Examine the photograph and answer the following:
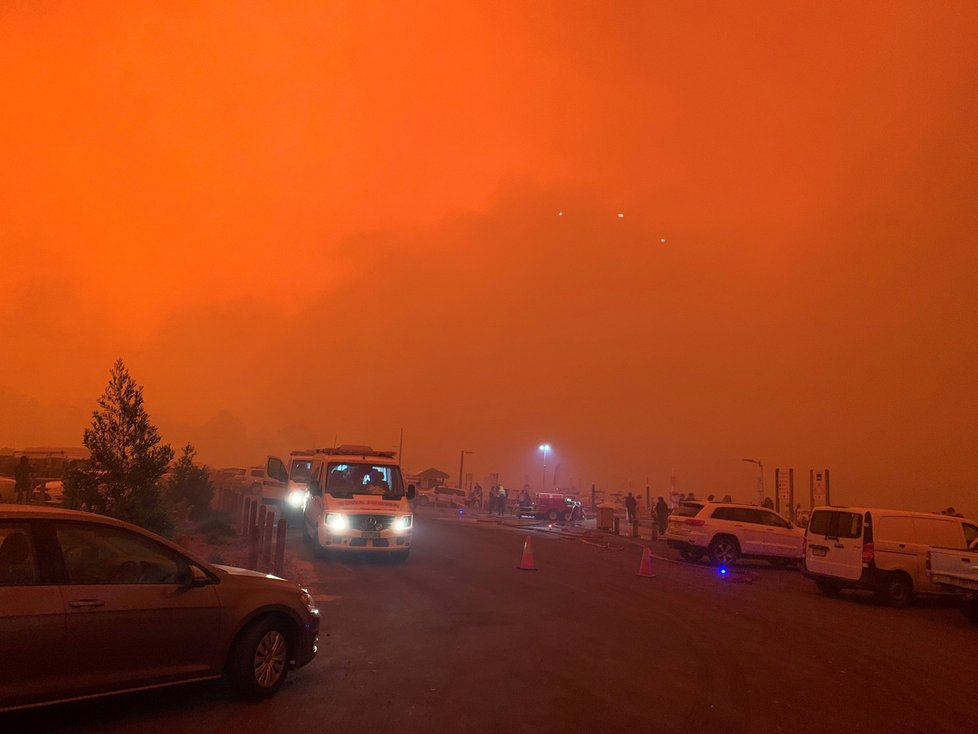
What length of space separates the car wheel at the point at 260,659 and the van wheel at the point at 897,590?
40.8 ft

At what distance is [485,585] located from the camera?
44.4 feet

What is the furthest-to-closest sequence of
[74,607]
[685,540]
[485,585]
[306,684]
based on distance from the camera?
[685,540] < [485,585] < [306,684] < [74,607]

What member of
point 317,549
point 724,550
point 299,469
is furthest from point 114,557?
point 299,469

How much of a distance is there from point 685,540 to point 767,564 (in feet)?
13.2

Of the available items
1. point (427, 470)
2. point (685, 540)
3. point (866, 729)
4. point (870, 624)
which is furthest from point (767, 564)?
point (427, 470)

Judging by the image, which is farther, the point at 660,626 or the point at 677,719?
the point at 660,626

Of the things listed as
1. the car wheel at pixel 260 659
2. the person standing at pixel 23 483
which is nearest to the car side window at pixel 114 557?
the car wheel at pixel 260 659

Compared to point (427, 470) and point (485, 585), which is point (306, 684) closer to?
point (485, 585)

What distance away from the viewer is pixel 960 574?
12156mm

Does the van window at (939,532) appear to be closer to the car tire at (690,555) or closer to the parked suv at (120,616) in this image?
the car tire at (690,555)

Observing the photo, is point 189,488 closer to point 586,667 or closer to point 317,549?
point 317,549

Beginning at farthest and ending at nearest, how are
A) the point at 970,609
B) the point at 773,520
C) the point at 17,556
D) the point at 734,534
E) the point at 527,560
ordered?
1. the point at 773,520
2. the point at 734,534
3. the point at 527,560
4. the point at 970,609
5. the point at 17,556

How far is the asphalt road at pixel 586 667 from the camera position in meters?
5.73

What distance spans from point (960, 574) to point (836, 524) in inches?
111
